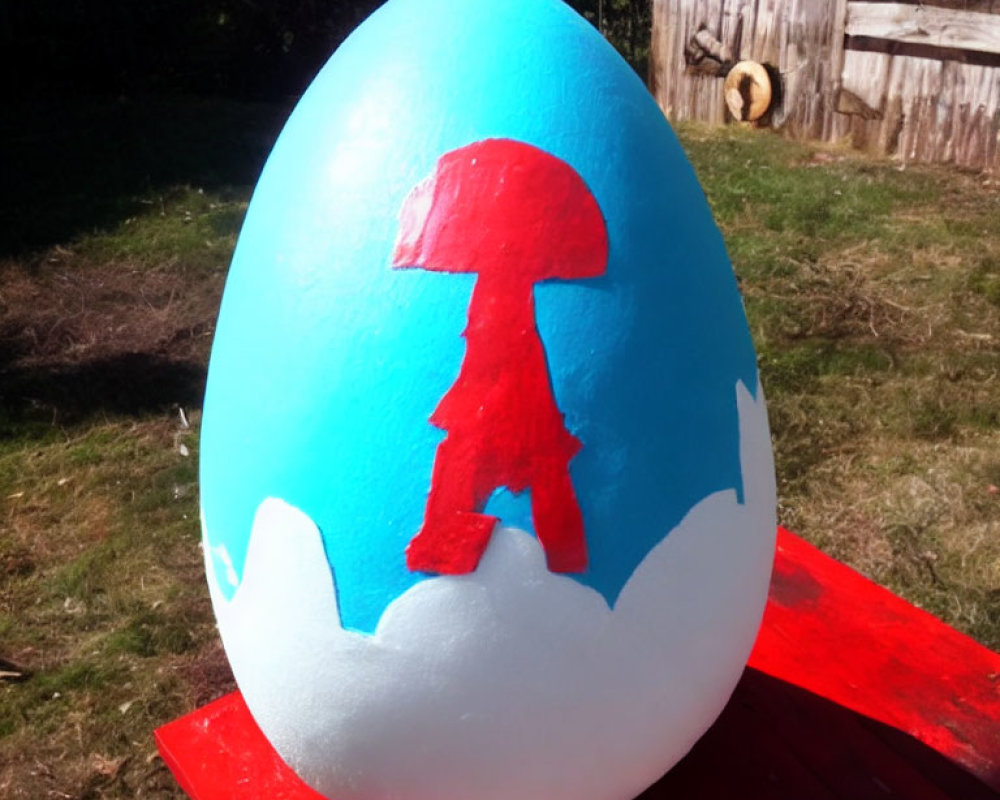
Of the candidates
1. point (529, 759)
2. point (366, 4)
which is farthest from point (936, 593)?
point (366, 4)

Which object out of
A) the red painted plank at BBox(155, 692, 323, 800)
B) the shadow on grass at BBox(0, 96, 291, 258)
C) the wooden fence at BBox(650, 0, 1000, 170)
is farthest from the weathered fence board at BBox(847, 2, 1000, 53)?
the red painted plank at BBox(155, 692, 323, 800)

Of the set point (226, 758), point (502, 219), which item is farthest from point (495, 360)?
point (226, 758)

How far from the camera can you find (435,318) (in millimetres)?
1794

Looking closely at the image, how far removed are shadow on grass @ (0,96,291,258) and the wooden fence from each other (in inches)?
124

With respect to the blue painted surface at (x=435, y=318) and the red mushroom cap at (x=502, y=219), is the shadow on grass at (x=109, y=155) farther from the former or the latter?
the red mushroom cap at (x=502, y=219)

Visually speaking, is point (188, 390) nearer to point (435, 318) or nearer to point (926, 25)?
point (435, 318)

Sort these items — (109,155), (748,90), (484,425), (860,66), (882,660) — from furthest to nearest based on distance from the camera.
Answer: (748,90)
(109,155)
(860,66)
(882,660)
(484,425)

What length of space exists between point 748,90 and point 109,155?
14.5 ft

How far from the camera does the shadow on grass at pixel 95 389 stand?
512 cm

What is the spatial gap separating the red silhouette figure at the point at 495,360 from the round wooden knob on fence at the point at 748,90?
260 inches

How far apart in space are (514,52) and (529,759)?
3.81 feet

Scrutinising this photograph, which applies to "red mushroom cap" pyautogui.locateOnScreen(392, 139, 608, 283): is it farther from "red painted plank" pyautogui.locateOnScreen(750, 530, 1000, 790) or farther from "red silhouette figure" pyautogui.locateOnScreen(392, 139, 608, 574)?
"red painted plank" pyautogui.locateOnScreen(750, 530, 1000, 790)

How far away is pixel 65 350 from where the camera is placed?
18.6 feet

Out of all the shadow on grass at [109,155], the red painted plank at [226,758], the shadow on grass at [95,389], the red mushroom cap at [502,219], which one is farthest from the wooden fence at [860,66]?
the red painted plank at [226,758]
